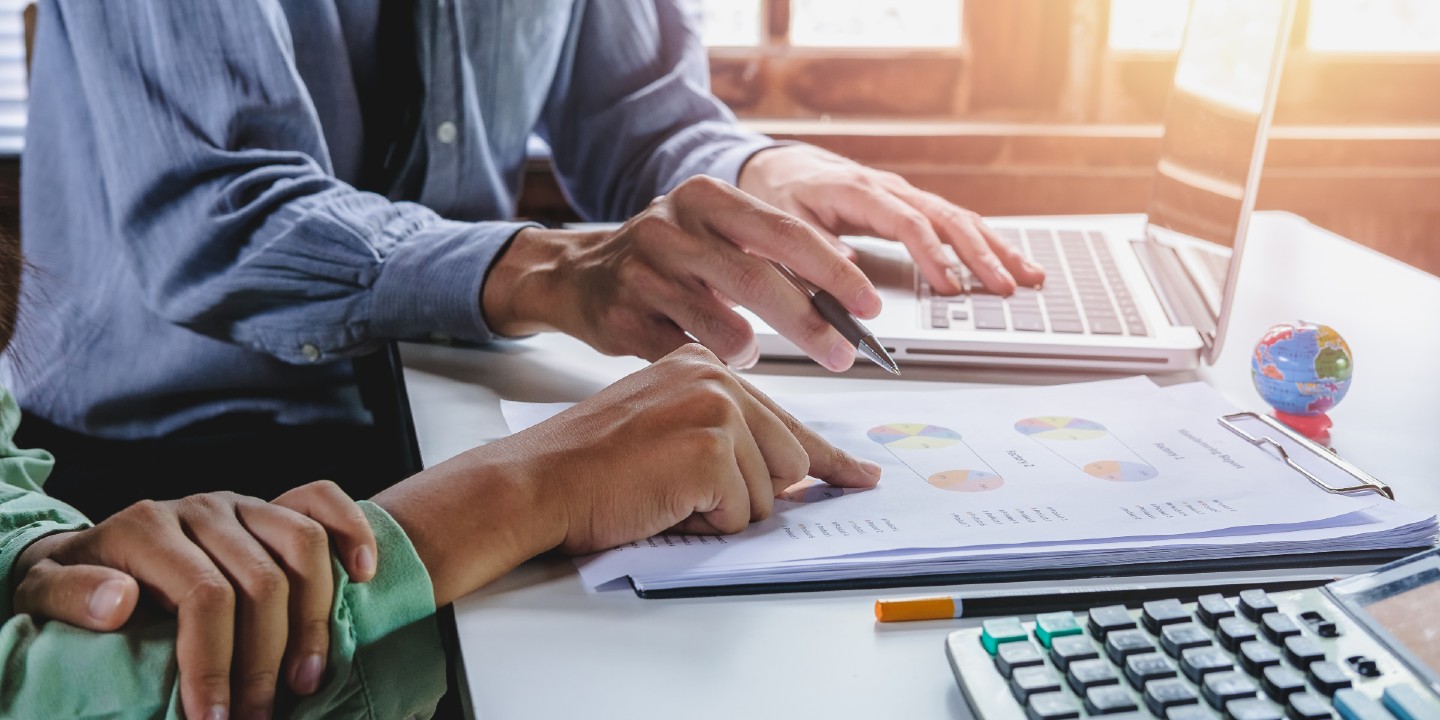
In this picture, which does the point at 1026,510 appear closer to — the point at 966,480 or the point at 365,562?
the point at 966,480

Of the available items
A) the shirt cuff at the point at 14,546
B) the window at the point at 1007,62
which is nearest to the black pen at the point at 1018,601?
the shirt cuff at the point at 14,546

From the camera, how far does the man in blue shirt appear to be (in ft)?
2.44

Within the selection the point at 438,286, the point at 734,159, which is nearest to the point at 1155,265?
the point at 734,159

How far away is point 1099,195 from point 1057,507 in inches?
62.8

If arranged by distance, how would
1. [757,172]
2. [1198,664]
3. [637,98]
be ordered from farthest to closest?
[637,98]
[757,172]
[1198,664]

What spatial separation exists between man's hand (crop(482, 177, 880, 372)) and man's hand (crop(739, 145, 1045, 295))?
216mm

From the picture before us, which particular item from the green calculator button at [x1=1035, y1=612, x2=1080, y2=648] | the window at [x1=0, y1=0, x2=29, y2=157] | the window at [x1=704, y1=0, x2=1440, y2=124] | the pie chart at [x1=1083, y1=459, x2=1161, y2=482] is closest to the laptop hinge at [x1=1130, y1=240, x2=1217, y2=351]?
the pie chart at [x1=1083, y1=459, x2=1161, y2=482]

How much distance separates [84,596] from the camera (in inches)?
17.4

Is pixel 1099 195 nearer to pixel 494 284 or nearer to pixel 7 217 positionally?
pixel 494 284

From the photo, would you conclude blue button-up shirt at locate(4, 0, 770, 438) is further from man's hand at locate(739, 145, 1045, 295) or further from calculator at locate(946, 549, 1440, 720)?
calculator at locate(946, 549, 1440, 720)

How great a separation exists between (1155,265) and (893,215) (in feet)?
0.83

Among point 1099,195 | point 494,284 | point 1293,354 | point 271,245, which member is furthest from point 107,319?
point 1099,195

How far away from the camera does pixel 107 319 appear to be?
3.24 ft

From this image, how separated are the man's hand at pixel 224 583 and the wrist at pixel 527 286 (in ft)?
1.06
